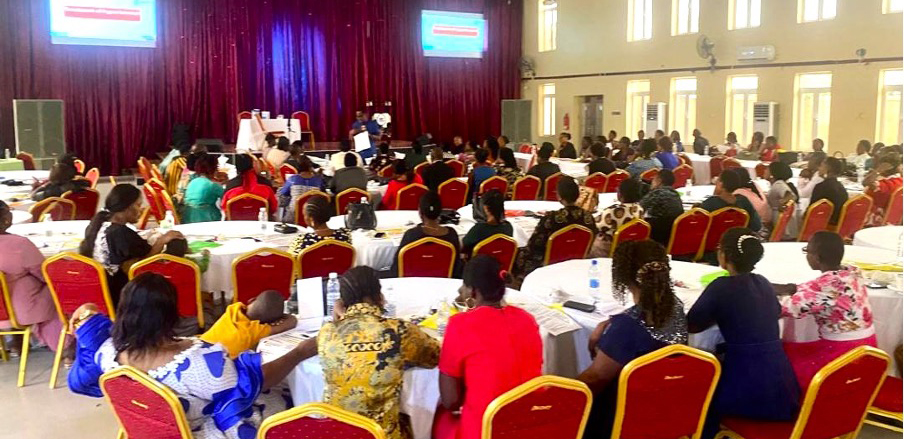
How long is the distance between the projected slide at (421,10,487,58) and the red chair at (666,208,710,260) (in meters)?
15.5

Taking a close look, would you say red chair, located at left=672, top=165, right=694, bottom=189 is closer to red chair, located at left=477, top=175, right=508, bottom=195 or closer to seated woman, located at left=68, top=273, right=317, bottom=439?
red chair, located at left=477, top=175, right=508, bottom=195

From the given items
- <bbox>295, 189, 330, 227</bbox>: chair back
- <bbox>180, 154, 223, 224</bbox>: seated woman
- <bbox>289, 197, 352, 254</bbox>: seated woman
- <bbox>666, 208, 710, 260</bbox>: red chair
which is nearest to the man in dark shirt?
<bbox>666, 208, 710, 260</bbox>: red chair

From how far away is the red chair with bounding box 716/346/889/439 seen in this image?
288 cm

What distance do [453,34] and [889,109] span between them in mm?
11242

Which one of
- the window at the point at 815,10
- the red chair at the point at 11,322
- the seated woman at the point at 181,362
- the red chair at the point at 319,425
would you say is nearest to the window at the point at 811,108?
the window at the point at 815,10

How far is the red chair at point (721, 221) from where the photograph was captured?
21.7ft

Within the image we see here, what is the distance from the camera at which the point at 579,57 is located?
20.0m

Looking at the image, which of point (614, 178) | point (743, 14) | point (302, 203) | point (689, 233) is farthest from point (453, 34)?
point (689, 233)

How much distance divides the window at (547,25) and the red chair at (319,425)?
1955 centimetres

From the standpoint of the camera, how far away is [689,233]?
652cm

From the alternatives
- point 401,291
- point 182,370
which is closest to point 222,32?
point 401,291

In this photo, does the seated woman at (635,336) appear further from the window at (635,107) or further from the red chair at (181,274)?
the window at (635,107)

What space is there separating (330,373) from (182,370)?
51 cm

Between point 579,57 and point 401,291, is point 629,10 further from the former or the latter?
point 401,291
